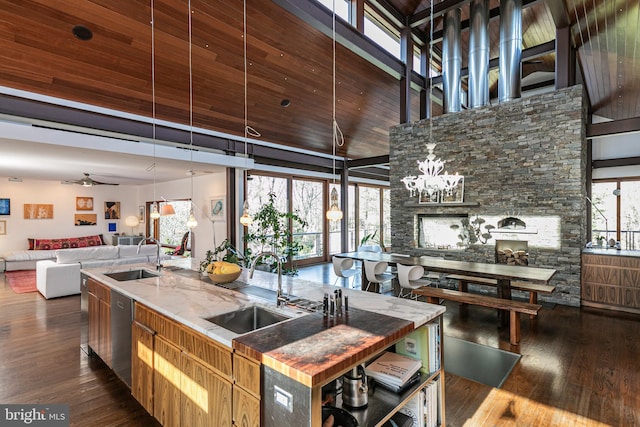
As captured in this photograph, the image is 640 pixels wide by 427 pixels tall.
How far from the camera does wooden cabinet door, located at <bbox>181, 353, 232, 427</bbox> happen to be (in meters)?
1.58

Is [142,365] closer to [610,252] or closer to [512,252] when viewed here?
[512,252]

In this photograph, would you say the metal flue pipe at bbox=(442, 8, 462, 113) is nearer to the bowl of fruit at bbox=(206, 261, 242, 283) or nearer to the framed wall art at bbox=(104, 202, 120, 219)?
the bowl of fruit at bbox=(206, 261, 242, 283)

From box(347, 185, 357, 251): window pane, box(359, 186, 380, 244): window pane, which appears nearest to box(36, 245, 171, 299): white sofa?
box(347, 185, 357, 251): window pane

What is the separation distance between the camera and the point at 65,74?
4.30 metres

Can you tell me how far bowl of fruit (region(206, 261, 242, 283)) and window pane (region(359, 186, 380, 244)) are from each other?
828cm

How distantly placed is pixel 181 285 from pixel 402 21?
6323mm

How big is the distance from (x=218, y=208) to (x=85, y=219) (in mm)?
6132

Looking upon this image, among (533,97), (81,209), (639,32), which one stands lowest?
(81,209)

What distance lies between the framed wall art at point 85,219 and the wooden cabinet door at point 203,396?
35.2 ft

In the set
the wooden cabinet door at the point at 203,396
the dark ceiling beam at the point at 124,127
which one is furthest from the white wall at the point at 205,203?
the wooden cabinet door at the point at 203,396

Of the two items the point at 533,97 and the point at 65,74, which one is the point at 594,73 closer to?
the point at 533,97

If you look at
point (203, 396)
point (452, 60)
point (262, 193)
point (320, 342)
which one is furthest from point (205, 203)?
point (320, 342)

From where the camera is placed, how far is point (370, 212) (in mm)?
11242

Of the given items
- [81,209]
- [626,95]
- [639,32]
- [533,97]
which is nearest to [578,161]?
[533,97]
